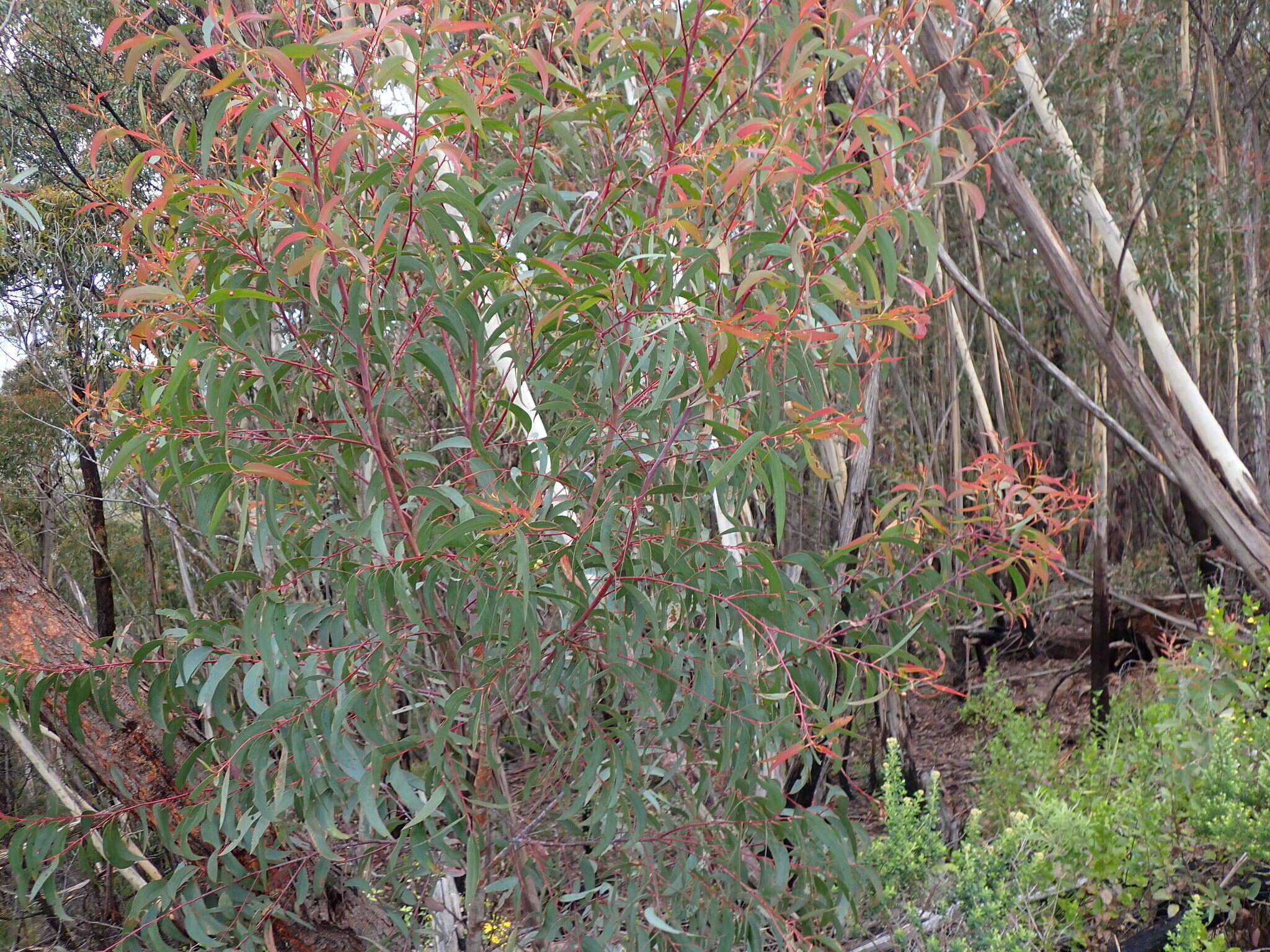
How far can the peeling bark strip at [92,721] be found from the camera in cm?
196

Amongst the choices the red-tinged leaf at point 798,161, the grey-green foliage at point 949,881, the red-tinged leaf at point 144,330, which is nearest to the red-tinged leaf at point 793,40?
the red-tinged leaf at point 798,161

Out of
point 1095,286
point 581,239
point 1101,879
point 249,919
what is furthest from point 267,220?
point 1095,286

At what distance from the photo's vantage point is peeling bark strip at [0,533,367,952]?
196 cm

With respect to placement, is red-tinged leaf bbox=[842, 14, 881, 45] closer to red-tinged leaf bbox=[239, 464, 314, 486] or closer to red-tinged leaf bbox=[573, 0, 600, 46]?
red-tinged leaf bbox=[573, 0, 600, 46]

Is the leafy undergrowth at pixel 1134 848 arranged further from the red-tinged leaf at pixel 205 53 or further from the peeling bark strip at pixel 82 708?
the red-tinged leaf at pixel 205 53

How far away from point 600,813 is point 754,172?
0.92 m

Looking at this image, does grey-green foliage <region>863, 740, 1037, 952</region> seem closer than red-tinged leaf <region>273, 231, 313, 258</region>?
No

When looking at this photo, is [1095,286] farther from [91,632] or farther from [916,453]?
[91,632]

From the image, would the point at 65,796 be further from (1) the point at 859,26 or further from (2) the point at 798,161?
(1) the point at 859,26

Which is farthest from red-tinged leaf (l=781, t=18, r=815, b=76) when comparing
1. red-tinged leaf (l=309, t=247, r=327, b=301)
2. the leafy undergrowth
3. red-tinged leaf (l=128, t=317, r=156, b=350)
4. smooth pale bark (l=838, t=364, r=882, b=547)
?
smooth pale bark (l=838, t=364, r=882, b=547)

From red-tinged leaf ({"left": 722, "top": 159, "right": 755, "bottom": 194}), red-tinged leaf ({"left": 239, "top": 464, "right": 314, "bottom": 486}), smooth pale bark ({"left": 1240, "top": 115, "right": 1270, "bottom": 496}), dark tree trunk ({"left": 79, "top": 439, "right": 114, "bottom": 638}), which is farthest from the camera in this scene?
dark tree trunk ({"left": 79, "top": 439, "right": 114, "bottom": 638})

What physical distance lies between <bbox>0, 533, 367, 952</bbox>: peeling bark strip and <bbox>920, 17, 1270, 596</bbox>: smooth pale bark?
94.6 inches

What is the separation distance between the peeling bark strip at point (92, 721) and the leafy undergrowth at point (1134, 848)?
1330 millimetres

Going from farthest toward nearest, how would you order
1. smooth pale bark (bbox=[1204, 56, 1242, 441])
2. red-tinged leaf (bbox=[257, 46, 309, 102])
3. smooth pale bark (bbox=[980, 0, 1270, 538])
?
1. smooth pale bark (bbox=[1204, 56, 1242, 441])
2. smooth pale bark (bbox=[980, 0, 1270, 538])
3. red-tinged leaf (bbox=[257, 46, 309, 102])
